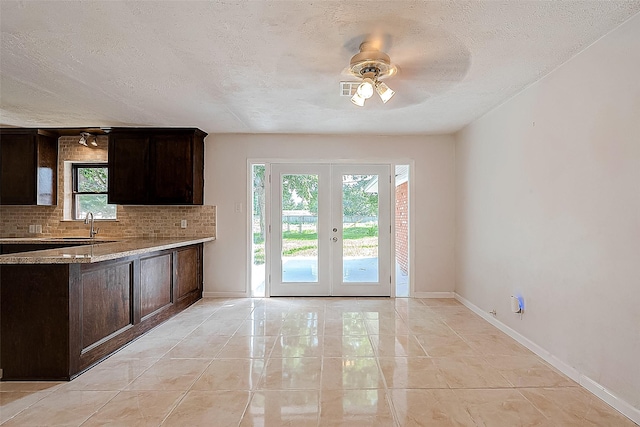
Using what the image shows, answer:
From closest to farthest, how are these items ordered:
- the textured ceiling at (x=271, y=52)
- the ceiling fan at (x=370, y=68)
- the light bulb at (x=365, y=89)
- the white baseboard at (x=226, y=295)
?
the textured ceiling at (x=271, y=52), the ceiling fan at (x=370, y=68), the light bulb at (x=365, y=89), the white baseboard at (x=226, y=295)

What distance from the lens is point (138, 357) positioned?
2859mm

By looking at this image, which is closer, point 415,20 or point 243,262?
point 415,20

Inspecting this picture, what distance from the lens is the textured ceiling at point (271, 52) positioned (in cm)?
193

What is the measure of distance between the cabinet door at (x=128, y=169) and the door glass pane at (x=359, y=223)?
8.92 ft

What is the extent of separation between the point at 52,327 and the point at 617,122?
13.1 ft

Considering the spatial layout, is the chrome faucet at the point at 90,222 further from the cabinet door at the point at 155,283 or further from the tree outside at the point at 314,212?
the tree outside at the point at 314,212

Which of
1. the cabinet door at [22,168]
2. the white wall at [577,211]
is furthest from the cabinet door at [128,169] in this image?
the white wall at [577,211]

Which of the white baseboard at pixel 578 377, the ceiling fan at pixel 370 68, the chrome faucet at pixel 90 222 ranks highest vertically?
the ceiling fan at pixel 370 68

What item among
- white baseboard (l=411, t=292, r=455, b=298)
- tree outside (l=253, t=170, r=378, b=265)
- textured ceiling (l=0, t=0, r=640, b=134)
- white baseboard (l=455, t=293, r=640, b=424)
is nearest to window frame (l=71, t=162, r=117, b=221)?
textured ceiling (l=0, t=0, r=640, b=134)

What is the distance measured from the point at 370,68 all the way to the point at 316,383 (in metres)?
2.26

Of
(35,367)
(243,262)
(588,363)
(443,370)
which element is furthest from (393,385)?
(243,262)

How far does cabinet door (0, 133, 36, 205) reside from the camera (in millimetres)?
4598

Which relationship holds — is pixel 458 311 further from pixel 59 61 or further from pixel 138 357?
pixel 59 61

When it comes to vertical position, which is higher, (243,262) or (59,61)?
(59,61)
